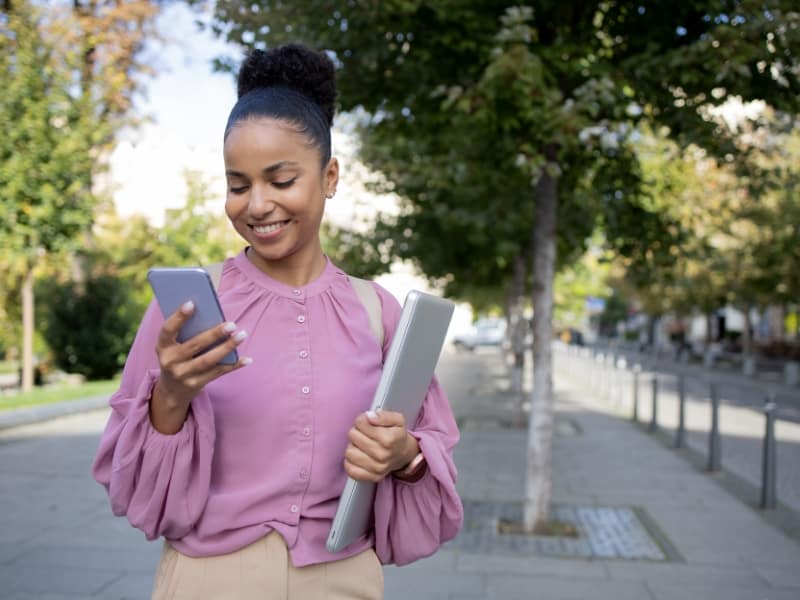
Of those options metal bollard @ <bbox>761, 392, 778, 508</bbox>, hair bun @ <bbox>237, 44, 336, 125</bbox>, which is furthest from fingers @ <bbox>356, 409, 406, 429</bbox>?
metal bollard @ <bbox>761, 392, 778, 508</bbox>

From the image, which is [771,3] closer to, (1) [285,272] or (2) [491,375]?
(1) [285,272]

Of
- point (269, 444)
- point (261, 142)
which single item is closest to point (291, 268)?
point (261, 142)

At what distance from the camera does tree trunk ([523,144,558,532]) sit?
6543 millimetres

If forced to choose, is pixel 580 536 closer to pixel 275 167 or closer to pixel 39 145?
pixel 275 167

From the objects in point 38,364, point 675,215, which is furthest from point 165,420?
point 38,364

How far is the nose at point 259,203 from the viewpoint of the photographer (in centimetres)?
170

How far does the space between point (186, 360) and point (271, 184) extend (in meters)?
0.46

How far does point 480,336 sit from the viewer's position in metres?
49.8

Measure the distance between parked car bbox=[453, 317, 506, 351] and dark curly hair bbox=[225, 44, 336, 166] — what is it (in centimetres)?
4460

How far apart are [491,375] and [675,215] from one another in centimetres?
1876

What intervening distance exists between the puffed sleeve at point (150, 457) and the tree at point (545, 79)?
4.06 m

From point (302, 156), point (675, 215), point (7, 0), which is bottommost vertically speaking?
point (302, 156)

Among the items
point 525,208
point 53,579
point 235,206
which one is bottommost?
point 53,579

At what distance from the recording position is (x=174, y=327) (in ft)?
4.58
